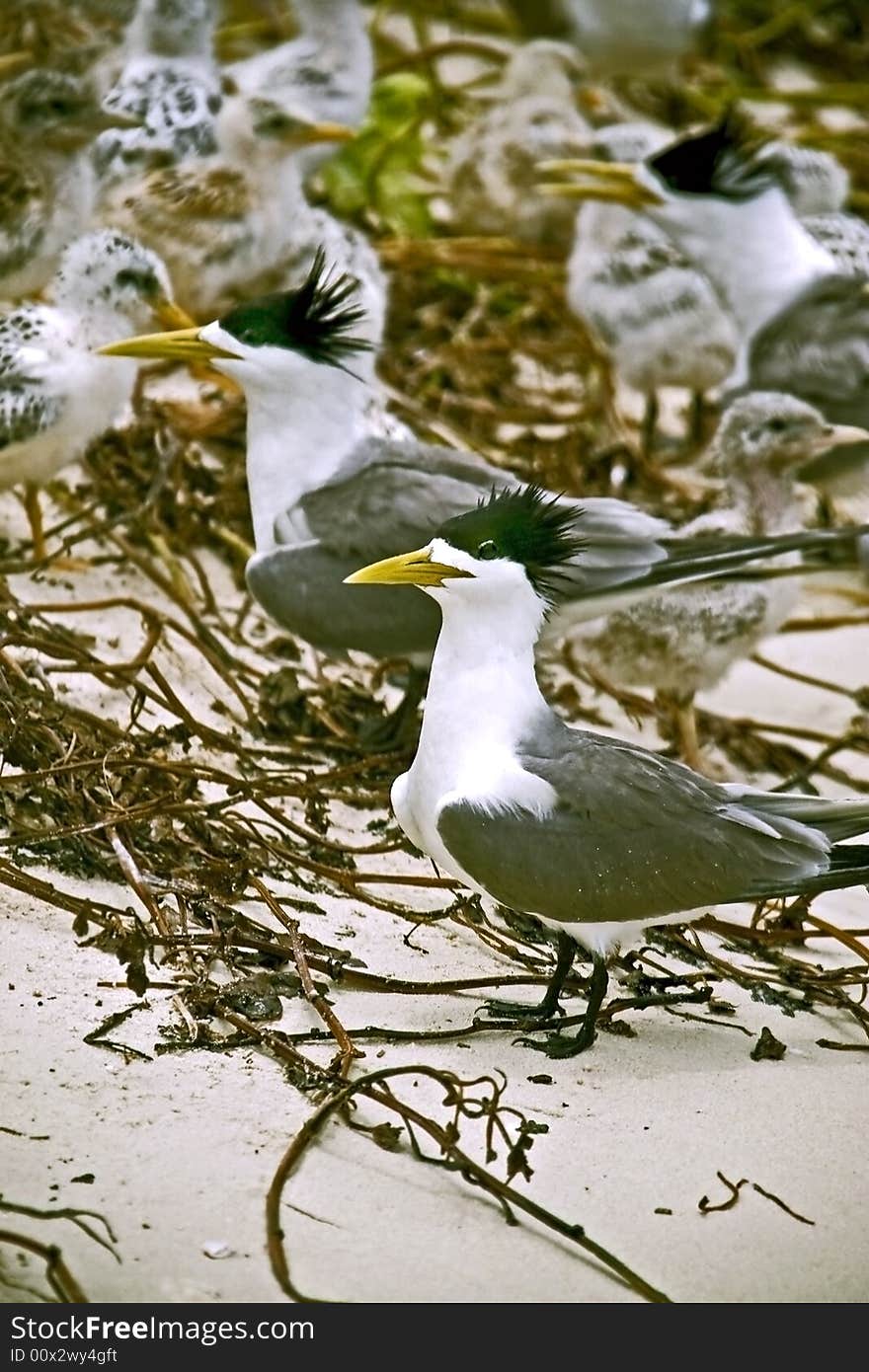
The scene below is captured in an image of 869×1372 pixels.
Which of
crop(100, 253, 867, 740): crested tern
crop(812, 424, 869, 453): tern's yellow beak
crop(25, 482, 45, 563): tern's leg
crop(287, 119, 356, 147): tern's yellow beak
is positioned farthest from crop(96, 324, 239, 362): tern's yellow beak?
crop(287, 119, 356, 147): tern's yellow beak

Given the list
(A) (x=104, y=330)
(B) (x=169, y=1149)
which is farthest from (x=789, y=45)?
(B) (x=169, y=1149)

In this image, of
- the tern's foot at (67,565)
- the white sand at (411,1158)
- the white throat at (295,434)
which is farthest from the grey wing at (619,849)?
the tern's foot at (67,565)

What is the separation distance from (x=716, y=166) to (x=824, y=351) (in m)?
0.65

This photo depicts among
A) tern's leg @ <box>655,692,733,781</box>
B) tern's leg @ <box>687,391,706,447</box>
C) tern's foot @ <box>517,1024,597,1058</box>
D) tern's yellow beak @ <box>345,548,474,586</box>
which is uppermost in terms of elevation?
tern's yellow beak @ <box>345,548,474,586</box>

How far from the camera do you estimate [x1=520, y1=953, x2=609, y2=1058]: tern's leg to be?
114 inches

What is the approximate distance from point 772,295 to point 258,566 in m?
1.98

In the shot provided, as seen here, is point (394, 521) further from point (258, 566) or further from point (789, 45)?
point (789, 45)

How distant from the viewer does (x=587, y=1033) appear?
2.93 m

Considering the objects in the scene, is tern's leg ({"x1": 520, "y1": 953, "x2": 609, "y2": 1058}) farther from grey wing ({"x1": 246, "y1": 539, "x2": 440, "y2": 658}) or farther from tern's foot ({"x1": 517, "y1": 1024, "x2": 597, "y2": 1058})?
grey wing ({"x1": 246, "y1": 539, "x2": 440, "y2": 658})

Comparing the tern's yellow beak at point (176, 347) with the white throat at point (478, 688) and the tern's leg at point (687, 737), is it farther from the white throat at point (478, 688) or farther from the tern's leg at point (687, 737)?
the tern's leg at point (687, 737)

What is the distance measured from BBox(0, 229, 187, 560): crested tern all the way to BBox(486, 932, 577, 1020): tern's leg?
177 cm

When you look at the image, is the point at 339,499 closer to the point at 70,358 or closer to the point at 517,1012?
the point at 70,358

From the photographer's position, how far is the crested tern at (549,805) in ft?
9.48

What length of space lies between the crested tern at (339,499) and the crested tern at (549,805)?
689 millimetres
